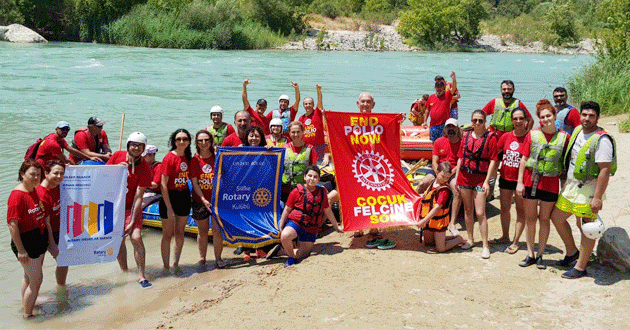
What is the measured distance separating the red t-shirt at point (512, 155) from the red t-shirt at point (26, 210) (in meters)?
5.04

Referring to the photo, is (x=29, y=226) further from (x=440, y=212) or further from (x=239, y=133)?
(x=440, y=212)

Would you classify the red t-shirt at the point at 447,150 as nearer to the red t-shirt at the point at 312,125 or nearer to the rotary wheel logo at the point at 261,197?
the rotary wheel logo at the point at 261,197

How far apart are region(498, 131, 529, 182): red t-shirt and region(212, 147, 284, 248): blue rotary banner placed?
268 cm

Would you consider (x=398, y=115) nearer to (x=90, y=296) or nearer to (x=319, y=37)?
(x=90, y=296)

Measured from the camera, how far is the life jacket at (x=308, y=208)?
7.25 metres

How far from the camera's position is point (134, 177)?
696 cm

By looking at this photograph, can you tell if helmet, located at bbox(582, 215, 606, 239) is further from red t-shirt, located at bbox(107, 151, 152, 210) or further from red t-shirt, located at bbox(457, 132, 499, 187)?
red t-shirt, located at bbox(107, 151, 152, 210)

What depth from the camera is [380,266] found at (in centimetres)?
706

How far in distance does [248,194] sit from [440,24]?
56.1m

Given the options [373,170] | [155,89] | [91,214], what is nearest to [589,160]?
[373,170]

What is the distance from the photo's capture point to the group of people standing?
6.17 metres

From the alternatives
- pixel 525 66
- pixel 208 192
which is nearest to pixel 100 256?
pixel 208 192

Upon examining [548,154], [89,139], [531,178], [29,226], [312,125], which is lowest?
[29,226]

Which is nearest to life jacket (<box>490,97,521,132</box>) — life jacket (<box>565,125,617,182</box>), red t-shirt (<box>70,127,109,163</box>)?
life jacket (<box>565,125,617,182</box>)
